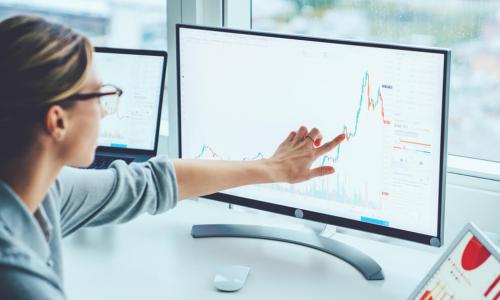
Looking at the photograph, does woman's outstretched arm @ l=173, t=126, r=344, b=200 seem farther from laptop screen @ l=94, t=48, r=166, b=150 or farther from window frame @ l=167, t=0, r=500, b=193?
window frame @ l=167, t=0, r=500, b=193

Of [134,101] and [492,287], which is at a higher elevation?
[134,101]

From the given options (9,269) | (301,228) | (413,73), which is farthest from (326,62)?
(9,269)

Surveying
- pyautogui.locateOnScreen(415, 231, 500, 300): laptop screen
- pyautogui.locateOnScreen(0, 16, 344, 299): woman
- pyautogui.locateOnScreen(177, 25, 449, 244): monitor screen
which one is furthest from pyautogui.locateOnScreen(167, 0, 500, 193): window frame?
pyautogui.locateOnScreen(415, 231, 500, 300): laptop screen

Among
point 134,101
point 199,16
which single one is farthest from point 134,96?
point 199,16

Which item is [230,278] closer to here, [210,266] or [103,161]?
[210,266]

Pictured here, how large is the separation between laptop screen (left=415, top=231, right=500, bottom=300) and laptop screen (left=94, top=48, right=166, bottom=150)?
2.75 ft

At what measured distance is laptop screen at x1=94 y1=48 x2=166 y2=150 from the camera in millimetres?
1871

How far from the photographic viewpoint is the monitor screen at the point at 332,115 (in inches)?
56.5

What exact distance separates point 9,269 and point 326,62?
0.76m

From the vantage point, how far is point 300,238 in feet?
5.49

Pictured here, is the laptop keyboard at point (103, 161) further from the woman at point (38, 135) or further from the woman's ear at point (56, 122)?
the woman's ear at point (56, 122)

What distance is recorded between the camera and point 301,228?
176cm

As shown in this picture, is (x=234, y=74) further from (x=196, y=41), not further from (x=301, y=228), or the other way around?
(x=301, y=228)

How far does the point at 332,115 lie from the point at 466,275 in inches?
17.7
